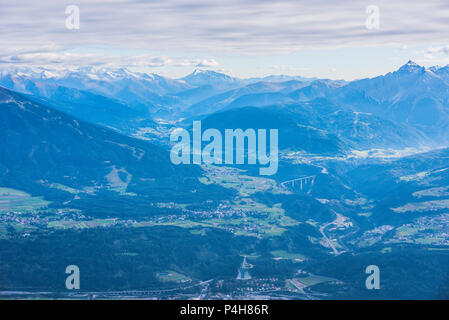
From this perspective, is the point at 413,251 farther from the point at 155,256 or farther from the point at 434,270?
the point at 155,256

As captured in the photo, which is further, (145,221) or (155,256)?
(145,221)

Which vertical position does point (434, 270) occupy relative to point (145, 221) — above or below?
below

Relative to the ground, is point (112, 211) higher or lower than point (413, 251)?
higher
